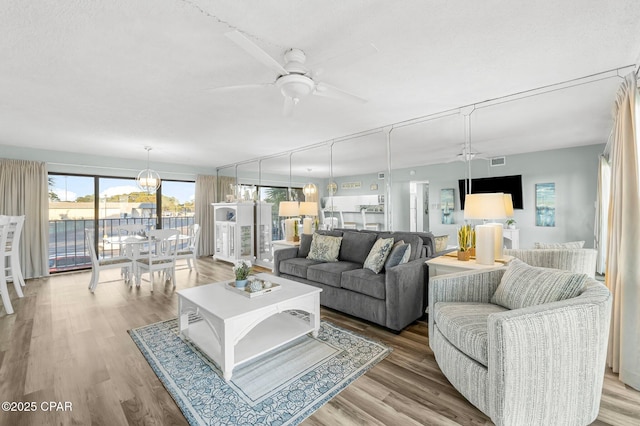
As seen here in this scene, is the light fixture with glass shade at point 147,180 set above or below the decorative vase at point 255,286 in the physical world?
above

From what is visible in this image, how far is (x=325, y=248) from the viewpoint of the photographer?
3906 millimetres

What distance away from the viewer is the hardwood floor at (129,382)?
64.4 inches

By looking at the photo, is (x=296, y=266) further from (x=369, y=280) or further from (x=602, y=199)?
(x=602, y=199)

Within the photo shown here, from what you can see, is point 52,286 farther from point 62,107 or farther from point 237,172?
point 237,172

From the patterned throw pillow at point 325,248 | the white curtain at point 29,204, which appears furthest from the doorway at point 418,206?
the white curtain at point 29,204

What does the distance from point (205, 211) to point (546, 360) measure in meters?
7.05

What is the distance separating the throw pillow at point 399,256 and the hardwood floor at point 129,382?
67cm

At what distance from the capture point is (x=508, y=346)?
1.40 metres

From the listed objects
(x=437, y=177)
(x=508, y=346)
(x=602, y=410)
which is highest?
(x=437, y=177)

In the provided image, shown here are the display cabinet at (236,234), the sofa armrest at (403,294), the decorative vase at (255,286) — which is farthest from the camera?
the display cabinet at (236,234)

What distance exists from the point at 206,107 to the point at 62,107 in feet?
5.15

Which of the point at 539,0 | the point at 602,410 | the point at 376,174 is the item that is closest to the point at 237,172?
the point at 376,174

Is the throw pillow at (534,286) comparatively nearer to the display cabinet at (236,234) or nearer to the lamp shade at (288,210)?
the lamp shade at (288,210)

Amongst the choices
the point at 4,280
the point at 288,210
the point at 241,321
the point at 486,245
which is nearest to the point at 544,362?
the point at 486,245
